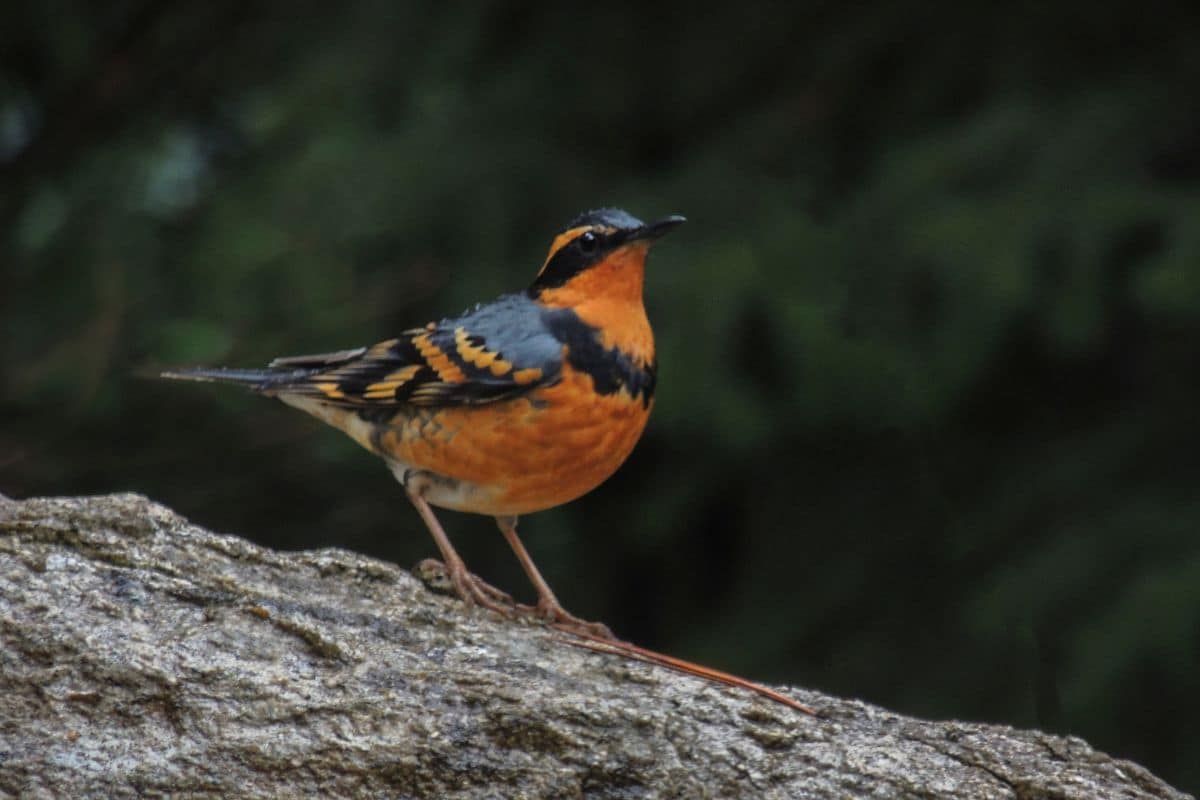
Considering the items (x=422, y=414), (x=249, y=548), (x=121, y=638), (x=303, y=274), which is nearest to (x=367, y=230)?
(x=303, y=274)

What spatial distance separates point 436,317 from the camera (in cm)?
747

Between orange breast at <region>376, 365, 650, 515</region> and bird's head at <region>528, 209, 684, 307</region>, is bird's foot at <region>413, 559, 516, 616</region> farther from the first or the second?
bird's head at <region>528, 209, 684, 307</region>

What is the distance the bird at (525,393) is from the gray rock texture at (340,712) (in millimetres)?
596

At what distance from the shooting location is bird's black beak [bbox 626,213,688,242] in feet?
15.2

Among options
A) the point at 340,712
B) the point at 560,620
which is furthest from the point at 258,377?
the point at 340,712

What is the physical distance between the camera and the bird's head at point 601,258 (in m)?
4.91

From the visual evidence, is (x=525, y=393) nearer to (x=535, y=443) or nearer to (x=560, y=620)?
(x=535, y=443)

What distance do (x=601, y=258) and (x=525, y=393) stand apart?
19.8 inches

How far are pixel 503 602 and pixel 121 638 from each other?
1.38 metres

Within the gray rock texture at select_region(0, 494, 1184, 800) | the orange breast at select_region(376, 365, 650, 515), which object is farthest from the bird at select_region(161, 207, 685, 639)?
the gray rock texture at select_region(0, 494, 1184, 800)

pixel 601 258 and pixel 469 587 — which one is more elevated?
pixel 601 258

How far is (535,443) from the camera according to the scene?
15.2 ft

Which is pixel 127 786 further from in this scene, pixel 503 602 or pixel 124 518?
pixel 503 602

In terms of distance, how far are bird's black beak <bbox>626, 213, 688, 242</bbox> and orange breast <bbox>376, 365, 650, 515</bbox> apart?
46 centimetres
